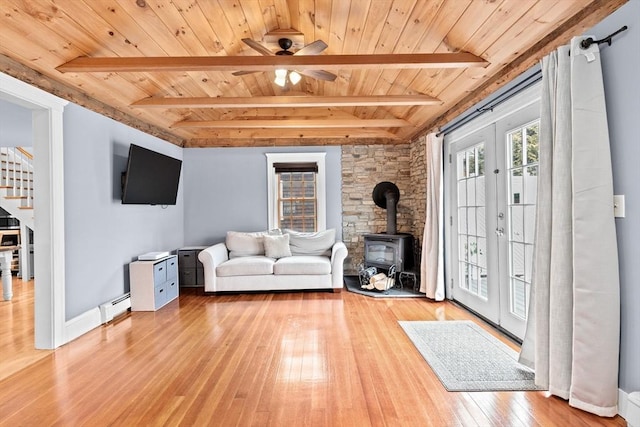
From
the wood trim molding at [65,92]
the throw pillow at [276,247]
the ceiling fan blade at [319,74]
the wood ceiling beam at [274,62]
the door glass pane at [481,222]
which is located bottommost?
the throw pillow at [276,247]

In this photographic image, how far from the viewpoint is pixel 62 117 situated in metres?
3.13

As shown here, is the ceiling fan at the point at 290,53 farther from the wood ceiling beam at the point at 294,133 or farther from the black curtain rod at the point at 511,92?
the wood ceiling beam at the point at 294,133

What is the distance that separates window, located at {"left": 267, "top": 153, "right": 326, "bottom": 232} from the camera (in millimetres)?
5824

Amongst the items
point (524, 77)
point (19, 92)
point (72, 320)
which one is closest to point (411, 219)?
point (524, 77)

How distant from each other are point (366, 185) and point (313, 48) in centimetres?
330

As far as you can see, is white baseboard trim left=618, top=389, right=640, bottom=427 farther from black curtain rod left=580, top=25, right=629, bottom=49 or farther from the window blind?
the window blind

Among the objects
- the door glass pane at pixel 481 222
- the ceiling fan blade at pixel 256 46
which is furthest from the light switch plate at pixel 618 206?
the ceiling fan blade at pixel 256 46

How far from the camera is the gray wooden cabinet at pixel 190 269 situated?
5.26 m

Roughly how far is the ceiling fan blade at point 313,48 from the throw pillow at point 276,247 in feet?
9.83

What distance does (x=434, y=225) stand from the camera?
14.6 ft

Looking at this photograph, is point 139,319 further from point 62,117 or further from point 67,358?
point 62,117

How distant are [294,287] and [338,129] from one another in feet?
8.62

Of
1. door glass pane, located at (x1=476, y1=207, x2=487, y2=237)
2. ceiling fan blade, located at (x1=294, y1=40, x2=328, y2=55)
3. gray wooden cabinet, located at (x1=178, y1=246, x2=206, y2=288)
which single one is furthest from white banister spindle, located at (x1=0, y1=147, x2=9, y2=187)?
door glass pane, located at (x1=476, y1=207, x2=487, y2=237)

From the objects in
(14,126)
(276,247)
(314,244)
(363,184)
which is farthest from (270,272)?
(14,126)
